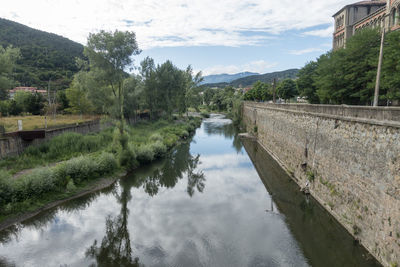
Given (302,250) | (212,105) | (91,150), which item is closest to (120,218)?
(302,250)

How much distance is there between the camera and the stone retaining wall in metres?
7.71

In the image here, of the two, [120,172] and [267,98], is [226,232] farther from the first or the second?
[267,98]

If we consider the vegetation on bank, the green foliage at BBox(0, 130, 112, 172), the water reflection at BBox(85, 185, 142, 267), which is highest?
the vegetation on bank

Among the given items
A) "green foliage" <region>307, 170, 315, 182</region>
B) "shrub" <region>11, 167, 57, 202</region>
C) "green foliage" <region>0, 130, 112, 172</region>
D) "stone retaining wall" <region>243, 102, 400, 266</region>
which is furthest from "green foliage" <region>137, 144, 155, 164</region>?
"green foliage" <region>307, 170, 315, 182</region>

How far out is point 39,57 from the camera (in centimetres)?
7031

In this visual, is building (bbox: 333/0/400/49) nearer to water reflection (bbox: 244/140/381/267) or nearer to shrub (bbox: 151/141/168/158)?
water reflection (bbox: 244/140/381/267)

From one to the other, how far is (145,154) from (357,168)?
1523 cm

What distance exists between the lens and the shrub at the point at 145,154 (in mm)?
20531

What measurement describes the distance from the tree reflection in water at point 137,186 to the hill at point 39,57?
140ft

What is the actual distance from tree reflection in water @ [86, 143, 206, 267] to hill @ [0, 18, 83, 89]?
42.5m

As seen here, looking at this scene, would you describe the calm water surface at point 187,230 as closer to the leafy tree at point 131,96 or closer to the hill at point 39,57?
the leafy tree at point 131,96

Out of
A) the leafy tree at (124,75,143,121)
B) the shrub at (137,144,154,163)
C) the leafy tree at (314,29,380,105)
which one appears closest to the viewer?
the leafy tree at (314,29,380,105)

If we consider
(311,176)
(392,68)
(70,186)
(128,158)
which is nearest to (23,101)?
(128,158)

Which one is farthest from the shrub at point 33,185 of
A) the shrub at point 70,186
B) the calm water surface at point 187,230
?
the calm water surface at point 187,230
